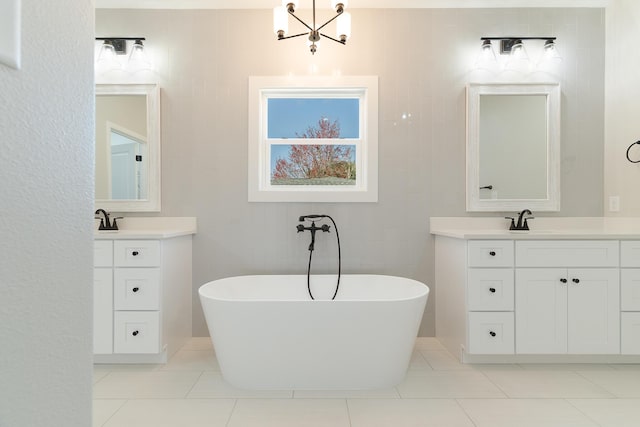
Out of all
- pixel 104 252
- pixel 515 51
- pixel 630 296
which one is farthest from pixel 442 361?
pixel 515 51

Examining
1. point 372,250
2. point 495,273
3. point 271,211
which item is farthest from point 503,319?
point 271,211

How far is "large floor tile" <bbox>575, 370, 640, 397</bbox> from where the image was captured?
6.08 ft

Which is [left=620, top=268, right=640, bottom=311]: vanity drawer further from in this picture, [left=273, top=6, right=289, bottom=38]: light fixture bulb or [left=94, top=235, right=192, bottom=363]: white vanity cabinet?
[left=94, top=235, right=192, bottom=363]: white vanity cabinet

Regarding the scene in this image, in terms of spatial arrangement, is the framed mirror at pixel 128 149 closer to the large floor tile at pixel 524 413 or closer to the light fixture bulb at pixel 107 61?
the light fixture bulb at pixel 107 61

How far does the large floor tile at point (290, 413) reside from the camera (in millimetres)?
1579

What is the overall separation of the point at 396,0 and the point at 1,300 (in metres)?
3.00

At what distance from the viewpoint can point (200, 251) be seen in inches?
104

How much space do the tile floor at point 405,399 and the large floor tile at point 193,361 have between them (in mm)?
13

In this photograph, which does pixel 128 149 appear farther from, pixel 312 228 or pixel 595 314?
pixel 595 314

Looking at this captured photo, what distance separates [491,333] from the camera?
2109 millimetres

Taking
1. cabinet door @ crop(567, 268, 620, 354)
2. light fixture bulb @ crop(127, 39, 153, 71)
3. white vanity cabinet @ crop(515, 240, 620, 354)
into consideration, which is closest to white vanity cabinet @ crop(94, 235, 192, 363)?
Answer: light fixture bulb @ crop(127, 39, 153, 71)

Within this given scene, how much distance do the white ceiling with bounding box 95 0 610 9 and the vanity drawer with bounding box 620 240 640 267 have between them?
1.96m

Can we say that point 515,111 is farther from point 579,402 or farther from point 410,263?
point 579,402

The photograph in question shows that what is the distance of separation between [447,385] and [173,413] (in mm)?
1515
